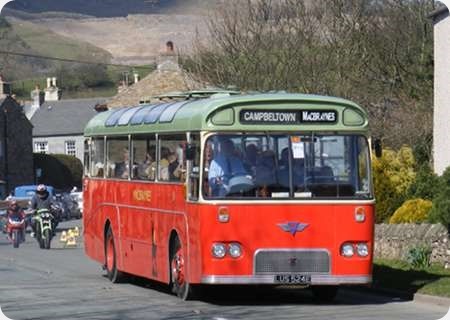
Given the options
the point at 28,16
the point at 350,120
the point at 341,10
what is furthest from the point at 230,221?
the point at 28,16

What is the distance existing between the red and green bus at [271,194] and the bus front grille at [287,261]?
0.5 inches

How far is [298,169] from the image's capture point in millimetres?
16547

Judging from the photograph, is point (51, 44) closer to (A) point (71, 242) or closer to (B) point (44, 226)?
(A) point (71, 242)

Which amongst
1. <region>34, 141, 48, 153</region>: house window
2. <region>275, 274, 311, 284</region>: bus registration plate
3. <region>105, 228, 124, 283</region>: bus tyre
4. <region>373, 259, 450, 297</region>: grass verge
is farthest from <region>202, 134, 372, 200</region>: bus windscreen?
<region>34, 141, 48, 153</region>: house window

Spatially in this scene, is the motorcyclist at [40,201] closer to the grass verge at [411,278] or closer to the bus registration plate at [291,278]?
the grass verge at [411,278]

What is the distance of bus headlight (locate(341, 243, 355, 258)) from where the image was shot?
16.4 m

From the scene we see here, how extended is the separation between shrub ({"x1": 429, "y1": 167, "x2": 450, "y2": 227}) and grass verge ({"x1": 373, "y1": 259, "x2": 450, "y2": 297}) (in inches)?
33.3

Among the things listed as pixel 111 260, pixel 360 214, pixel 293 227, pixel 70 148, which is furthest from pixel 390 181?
pixel 70 148

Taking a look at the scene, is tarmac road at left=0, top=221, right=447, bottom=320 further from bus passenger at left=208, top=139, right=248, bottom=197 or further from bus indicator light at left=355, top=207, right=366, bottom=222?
bus passenger at left=208, top=139, right=248, bottom=197

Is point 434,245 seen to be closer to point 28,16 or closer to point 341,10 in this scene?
point 341,10

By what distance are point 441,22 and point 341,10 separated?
9675mm

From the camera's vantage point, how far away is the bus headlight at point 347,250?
16406 millimetres

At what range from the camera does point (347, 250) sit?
1642cm

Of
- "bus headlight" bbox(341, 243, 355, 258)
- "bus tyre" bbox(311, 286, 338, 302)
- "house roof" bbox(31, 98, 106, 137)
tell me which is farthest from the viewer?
"house roof" bbox(31, 98, 106, 137)
